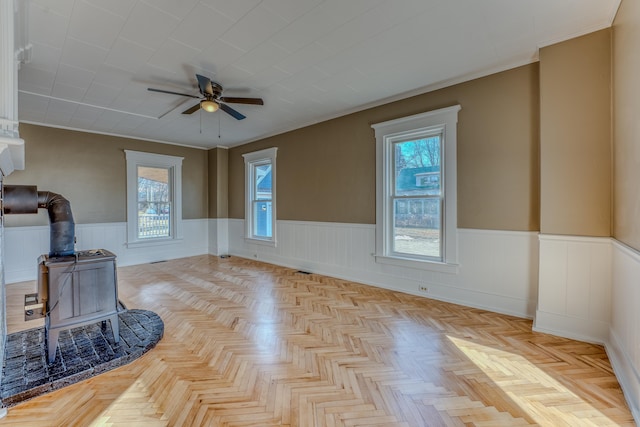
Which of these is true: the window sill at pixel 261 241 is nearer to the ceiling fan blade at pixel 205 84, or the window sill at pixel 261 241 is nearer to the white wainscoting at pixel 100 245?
the white wainscoting at pixel 100 245

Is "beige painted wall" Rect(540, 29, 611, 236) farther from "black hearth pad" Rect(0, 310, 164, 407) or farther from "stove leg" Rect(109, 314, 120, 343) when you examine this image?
"stove leg" Rect(109, 314, 120, 343)

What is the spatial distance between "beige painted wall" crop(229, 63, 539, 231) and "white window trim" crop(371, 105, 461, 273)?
92 millimetres

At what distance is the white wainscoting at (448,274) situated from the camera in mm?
2975

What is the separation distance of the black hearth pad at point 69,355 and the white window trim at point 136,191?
342 centimetres

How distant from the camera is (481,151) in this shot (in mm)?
3197

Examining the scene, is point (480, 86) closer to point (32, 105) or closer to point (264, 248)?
point (264, 248)

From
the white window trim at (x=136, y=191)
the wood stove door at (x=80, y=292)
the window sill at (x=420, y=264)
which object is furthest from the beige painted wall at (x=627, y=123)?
the white window trim at (x=136, y=191)

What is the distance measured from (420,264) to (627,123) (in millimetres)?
2294

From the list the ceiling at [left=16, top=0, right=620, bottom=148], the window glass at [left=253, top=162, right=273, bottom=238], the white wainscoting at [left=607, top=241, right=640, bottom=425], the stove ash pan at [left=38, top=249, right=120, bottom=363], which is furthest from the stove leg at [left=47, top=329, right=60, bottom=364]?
the window glass at [left=253, top=162, right=273, bottom=238]

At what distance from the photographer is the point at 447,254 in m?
3.45

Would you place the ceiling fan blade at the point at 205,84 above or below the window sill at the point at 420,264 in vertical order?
above

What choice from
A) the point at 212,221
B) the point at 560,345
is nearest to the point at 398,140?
the point at 560,345

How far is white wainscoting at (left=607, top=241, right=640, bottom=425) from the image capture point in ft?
5.44

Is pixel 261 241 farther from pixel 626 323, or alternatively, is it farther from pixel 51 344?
pixel 626 323
